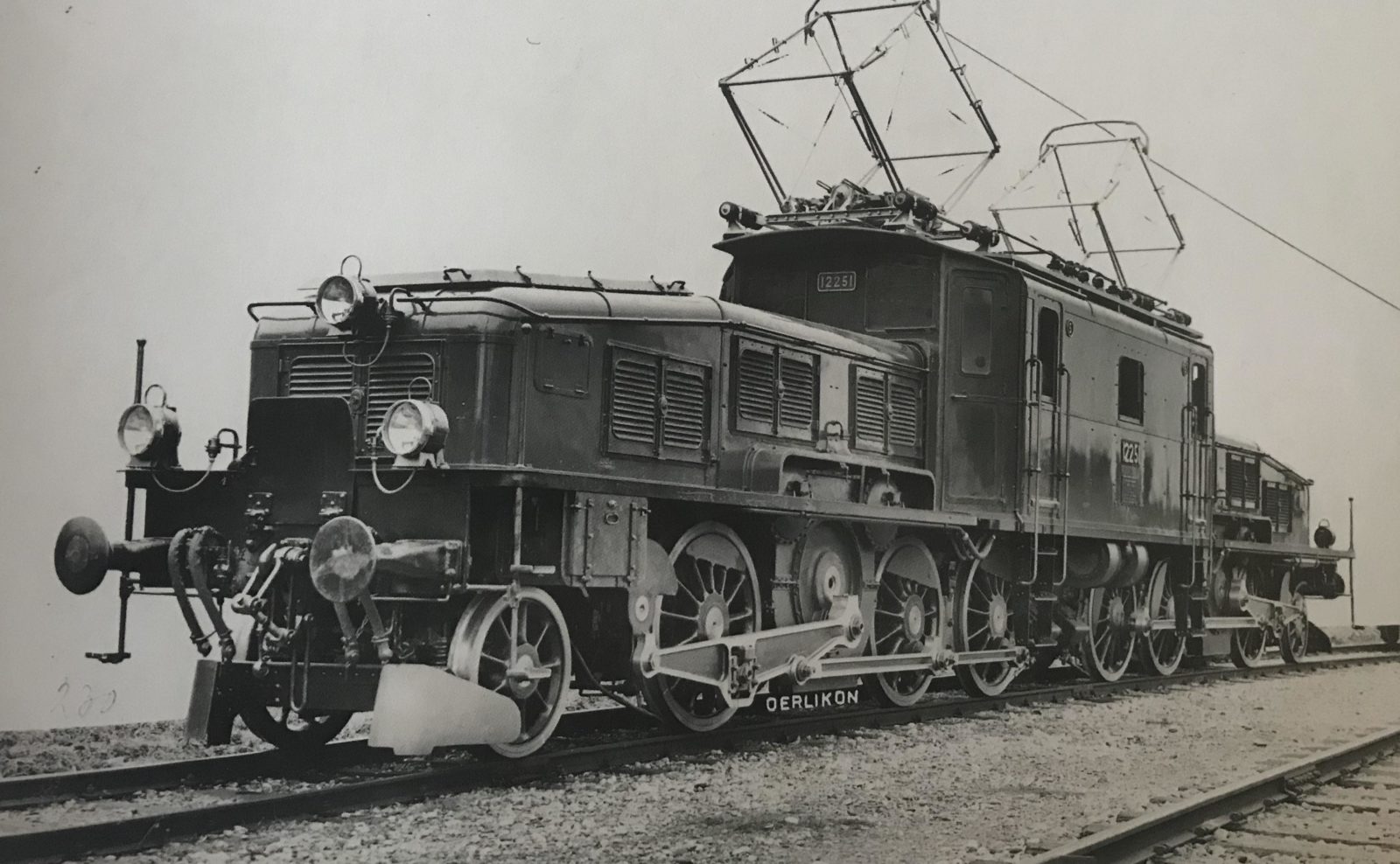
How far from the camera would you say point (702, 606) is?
8.99m

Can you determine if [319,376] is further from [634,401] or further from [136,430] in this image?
[634,401]

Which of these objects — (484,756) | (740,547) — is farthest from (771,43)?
(484,756)

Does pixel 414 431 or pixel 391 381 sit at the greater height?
pixel 391 381

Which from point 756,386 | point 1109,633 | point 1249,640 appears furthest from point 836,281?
point 1249,640

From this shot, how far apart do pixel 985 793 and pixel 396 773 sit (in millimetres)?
3251

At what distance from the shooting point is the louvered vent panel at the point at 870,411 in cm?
1075

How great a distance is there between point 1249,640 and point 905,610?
27.7 feet

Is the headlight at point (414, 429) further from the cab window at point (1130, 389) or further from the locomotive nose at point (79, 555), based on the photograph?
the cab window at point (1130, 389)

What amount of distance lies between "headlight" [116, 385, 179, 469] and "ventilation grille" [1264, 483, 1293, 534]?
49.7 ft

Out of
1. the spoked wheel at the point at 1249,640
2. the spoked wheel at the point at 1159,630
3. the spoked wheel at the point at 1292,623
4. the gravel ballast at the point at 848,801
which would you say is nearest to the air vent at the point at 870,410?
the gravel ballast at the point at 848,801

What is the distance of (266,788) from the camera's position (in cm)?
712

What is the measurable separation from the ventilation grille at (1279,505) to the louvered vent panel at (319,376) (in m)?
14.5

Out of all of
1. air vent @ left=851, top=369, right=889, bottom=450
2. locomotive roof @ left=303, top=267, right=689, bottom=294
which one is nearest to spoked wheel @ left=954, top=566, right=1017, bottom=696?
air vent @ left=851, top=369, right=889, bottom=450

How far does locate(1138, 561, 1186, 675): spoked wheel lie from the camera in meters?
14.9
